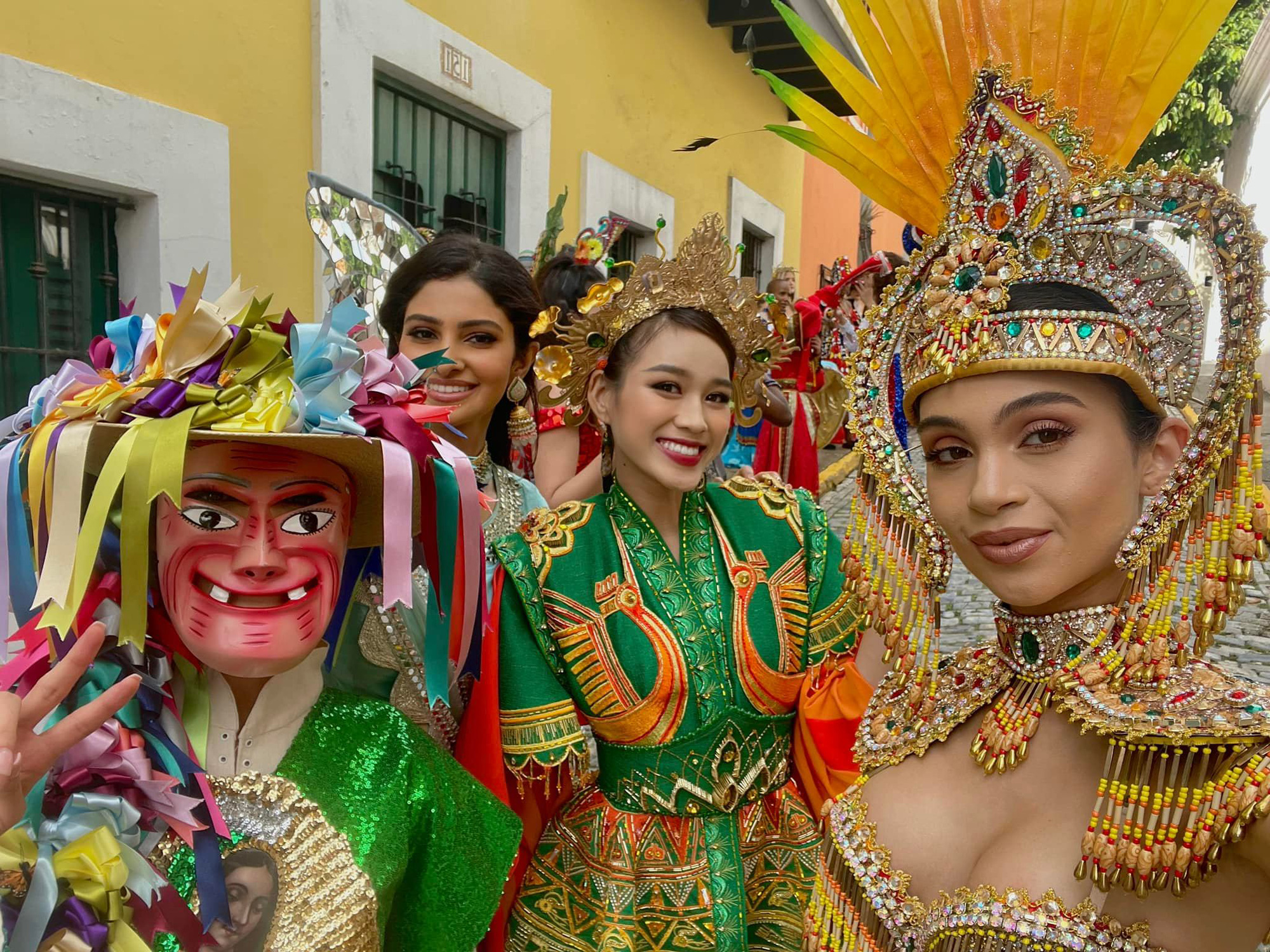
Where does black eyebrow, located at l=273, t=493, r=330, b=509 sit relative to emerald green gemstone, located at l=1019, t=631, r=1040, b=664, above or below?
above

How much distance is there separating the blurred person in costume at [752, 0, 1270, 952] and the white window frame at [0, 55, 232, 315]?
2680 mm

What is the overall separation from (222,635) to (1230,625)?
5.02m

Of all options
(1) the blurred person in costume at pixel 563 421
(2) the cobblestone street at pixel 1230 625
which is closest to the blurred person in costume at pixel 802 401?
(2) the cobblestone street at pixel 1230 625

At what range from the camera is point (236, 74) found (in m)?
4.01

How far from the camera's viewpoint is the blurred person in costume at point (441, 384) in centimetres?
182

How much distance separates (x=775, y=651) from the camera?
76.9 inches

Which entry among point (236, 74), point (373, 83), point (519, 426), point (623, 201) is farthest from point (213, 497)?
point (623, 201)

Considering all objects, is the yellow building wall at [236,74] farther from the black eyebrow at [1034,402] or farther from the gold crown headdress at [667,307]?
the black eyebrow at [1034,402]

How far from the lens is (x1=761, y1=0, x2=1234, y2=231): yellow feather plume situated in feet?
3.90

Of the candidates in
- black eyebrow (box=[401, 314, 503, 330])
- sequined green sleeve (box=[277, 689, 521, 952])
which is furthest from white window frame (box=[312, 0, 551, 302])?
sequined green sleeve (box=[277, 689, 521, 952])

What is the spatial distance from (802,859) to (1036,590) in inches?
42.3

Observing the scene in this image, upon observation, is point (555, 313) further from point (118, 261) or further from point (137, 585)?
point (118, 261)

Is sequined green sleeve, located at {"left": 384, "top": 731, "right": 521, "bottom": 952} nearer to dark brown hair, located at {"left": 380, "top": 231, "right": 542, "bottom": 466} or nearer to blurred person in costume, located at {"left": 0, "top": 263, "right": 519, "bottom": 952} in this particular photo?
blurred person in costume, located at {"left": 0, "top": 263, "right": 519, "bottom": 952}

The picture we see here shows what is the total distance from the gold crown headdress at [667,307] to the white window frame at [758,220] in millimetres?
6887
